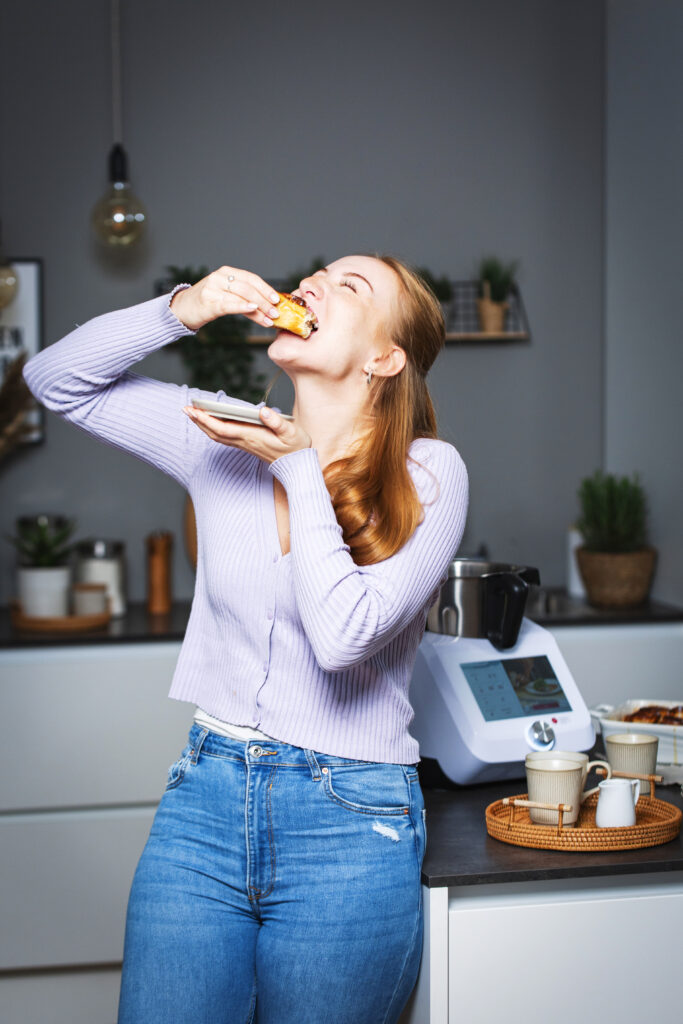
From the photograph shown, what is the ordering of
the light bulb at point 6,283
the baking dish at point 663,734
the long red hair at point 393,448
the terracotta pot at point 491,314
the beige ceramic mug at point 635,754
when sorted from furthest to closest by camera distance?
the terracotta pot at point 491,314, the light bulb at point 6,283, the baking dish at point 663,734, the beige ceramic mug at point 635,754, the long red hair at point 393,448

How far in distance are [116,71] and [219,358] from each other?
3.02ft

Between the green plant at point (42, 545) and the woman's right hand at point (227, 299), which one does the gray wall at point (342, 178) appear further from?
the woman's right hand at point (227, 299)

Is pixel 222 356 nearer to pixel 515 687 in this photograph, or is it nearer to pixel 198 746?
pixel 515 687

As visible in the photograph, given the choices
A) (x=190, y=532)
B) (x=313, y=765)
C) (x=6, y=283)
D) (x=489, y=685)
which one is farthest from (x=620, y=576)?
(x=313, y=765)

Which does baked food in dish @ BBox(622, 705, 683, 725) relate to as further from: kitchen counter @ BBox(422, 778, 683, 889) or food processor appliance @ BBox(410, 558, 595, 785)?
A: kitchen counter @ BBox(422, 778, 683, 889)

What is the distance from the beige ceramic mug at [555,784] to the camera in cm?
132

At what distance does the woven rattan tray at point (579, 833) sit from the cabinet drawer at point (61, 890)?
62.2 inches

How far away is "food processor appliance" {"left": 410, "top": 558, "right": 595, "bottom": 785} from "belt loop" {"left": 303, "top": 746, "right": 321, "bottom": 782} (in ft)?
1.34

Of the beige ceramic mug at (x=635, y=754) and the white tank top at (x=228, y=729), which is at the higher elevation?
the white tank top at (x=228, y=729)

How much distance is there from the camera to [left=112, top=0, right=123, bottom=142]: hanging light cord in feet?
10.7

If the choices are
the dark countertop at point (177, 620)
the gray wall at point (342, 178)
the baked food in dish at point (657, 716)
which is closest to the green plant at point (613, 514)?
the dark countertop at point (177, 620)

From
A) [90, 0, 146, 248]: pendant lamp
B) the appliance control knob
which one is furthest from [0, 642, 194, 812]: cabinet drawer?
the appliance control knob

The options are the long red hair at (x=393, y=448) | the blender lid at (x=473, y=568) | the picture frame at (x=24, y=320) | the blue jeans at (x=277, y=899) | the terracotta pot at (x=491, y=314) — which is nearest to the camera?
the blue jeans at (x=277, y=899)

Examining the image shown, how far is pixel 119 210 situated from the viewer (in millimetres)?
3037
